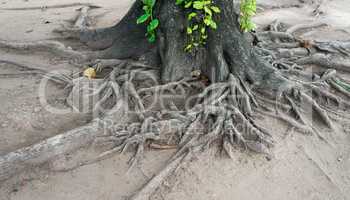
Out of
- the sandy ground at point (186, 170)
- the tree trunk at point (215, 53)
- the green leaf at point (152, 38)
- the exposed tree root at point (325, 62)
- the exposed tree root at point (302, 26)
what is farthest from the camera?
the exposed tree root at point (302, 26)

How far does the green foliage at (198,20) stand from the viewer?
3291 millimetres

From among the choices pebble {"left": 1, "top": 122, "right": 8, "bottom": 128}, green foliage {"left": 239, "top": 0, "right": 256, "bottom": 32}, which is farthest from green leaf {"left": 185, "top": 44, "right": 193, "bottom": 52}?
pebble {"left": 1, "top": 122, "right": 8, "bottom": 128}

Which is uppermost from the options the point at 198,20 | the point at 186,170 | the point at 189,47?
the point at 198,20

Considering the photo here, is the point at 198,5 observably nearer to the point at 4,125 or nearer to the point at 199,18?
the point at 199,18

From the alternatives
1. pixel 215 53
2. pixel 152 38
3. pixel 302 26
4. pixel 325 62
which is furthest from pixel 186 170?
pixel 302 26

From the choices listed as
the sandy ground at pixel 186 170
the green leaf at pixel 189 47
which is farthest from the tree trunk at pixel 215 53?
the sandy ground at pixel 186 170

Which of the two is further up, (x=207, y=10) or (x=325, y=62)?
(x=207, y=10)

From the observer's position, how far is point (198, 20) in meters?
3.50

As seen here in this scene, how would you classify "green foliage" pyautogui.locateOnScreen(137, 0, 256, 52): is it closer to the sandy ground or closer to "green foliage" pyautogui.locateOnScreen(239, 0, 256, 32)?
"green foliage" pyautogui.locateOnScreen(239, 0, 256, 32)

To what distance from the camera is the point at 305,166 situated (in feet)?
9.89

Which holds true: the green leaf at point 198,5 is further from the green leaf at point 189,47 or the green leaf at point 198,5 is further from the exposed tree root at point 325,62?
the exposed tree root at point 325,62

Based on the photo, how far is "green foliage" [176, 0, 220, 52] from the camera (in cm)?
329

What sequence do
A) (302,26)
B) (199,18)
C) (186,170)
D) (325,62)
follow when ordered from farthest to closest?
(302,26) < (325,62) < (199,18) < (186,170)

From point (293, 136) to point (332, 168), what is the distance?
451 mm
